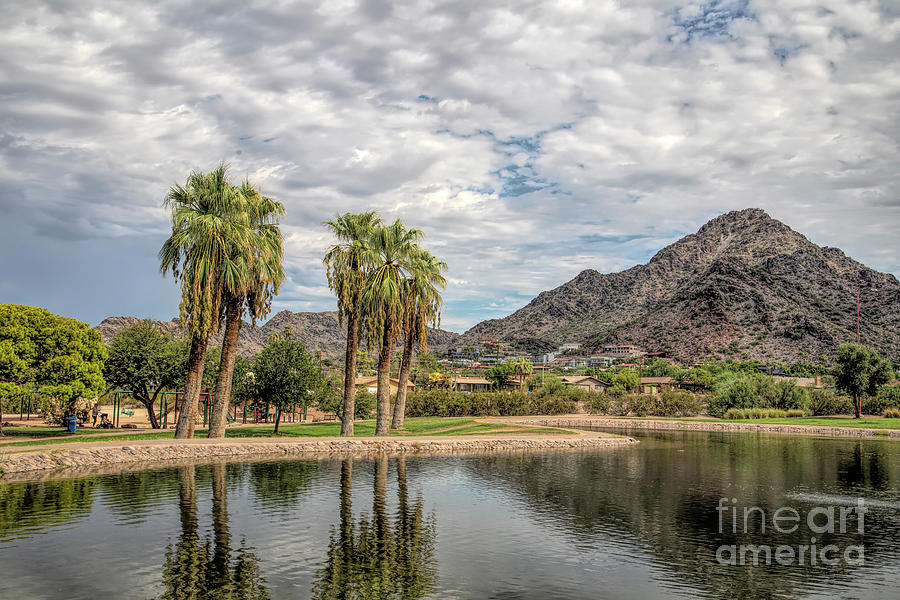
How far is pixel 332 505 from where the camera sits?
2141 centimetres

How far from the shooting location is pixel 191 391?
35625 millimetres

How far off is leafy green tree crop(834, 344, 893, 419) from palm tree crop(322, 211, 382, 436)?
219ft

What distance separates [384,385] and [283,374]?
11.5 m

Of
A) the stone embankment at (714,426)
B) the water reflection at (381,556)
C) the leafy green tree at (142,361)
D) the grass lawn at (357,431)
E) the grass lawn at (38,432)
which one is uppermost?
the leafy green tree at (142,361)

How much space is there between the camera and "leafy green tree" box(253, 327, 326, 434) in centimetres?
4866

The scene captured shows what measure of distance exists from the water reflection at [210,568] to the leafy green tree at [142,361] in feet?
99.4

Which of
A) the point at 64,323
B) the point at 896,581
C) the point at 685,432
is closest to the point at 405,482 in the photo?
the point at 896,581

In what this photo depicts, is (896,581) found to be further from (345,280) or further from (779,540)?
(345,280)

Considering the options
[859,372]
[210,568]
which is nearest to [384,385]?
[210,568]

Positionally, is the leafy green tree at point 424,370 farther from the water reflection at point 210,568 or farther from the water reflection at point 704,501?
the water reflection at point 210,568

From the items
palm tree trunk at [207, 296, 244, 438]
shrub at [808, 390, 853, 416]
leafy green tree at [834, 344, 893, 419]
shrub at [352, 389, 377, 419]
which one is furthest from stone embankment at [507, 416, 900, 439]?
palm tree trunk at [207, 296, 244, 438]

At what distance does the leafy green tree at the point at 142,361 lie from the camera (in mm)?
45875

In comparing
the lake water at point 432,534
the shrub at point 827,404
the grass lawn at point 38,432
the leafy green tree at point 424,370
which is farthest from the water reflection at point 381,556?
the leafy green tree at point 424,370

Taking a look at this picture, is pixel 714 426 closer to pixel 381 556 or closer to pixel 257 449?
pixel 257 449
